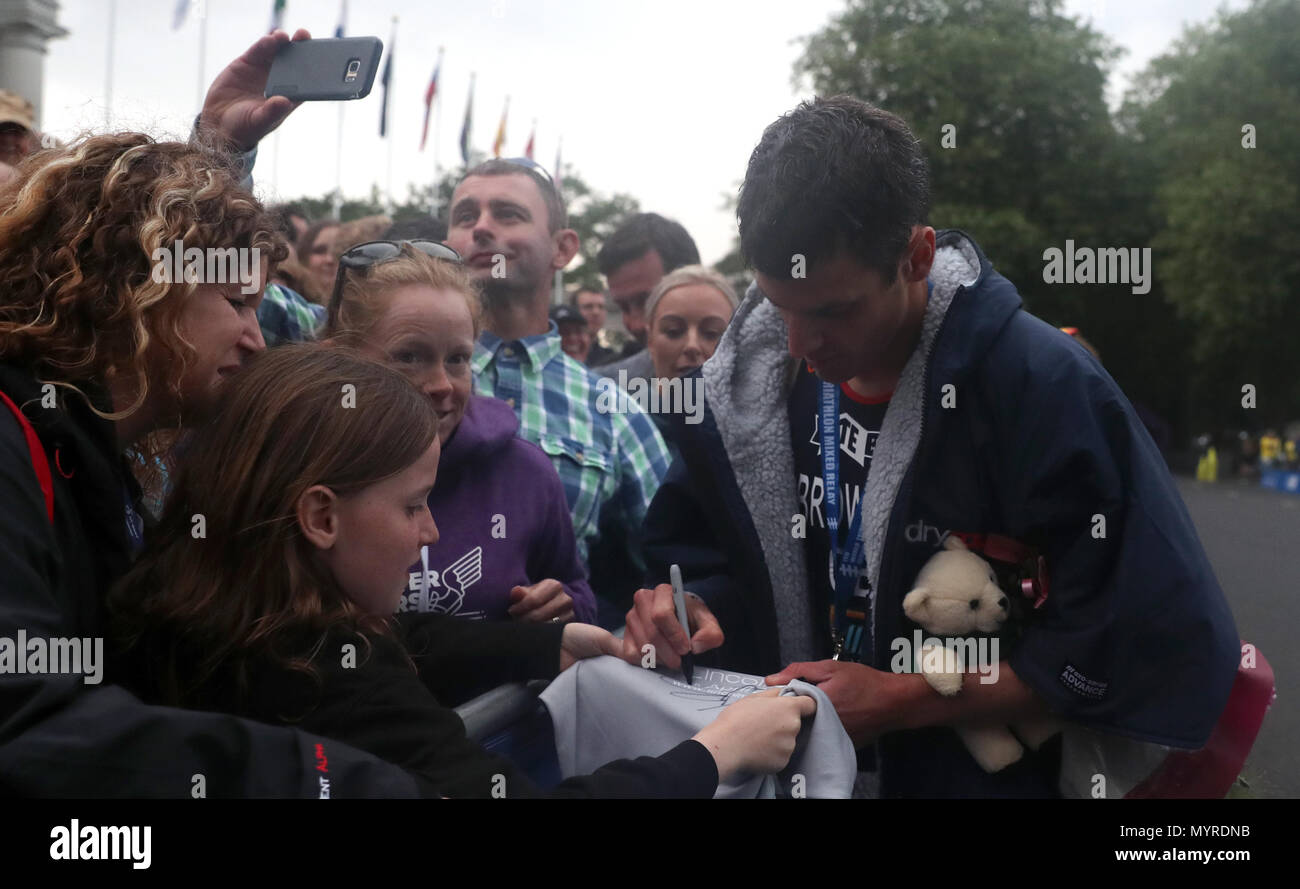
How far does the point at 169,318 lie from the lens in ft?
5.47

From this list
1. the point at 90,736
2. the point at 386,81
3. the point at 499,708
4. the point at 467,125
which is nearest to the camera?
the point at 90,736

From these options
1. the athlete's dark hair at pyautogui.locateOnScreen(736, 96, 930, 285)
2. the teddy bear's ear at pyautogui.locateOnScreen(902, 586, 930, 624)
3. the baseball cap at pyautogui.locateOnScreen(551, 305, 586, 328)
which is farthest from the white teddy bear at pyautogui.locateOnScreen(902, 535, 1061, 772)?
the baseball cap at pyautogui.locateOnScreen(551, 305, 586, 328)

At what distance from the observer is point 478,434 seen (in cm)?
253

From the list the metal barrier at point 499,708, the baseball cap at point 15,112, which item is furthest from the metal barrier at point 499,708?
the baseball cap at point 15,112

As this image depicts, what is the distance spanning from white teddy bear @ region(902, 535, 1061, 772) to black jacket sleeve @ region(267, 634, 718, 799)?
647 millimetres

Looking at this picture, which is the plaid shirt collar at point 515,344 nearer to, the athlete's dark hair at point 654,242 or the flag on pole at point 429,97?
the athlete's dark hair at point 654,242

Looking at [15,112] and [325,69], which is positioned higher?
[15,112]

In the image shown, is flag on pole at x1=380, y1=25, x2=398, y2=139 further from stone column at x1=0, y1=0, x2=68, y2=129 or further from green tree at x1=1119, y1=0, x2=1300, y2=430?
green tree at x1=1119, y1=0, x2=1300, y2=430

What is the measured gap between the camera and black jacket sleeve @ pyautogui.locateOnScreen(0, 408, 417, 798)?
131 cm

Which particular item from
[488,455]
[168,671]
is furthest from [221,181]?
[488,455]

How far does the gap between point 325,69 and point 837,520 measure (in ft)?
4.52

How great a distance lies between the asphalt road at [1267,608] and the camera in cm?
226

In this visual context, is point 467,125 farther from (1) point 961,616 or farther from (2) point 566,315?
(1) point 961,616

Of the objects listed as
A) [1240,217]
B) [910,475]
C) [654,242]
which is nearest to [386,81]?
[654,242]
